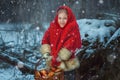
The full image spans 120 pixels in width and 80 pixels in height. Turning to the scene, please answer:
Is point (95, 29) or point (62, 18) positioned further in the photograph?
point (95, 29)

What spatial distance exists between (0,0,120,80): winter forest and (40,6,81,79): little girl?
337mm

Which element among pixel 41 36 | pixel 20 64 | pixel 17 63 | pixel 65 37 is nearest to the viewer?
pixel 65 37

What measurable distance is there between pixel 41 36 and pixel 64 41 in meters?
5.32

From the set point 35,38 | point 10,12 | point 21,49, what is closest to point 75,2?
point 10,12

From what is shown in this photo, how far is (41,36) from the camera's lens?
10.4 m

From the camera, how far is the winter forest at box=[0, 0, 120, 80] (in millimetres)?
5730

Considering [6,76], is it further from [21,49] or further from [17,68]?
[21,49]

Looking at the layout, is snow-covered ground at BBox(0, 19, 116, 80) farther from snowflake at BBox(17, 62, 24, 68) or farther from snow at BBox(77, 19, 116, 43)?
snowflake at BBox(17, 62, 24, 68)

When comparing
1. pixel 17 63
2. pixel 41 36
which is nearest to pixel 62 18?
pixel 17 63

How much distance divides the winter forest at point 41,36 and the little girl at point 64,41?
1.11ft

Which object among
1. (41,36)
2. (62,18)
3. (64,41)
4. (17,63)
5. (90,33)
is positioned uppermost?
(62,18)

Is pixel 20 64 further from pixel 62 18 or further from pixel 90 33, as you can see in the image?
pixel 62 18

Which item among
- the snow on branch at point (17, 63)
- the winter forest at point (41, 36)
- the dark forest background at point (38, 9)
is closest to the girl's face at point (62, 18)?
the winter forest at point (41, 36)

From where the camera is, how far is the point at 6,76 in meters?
7.32
